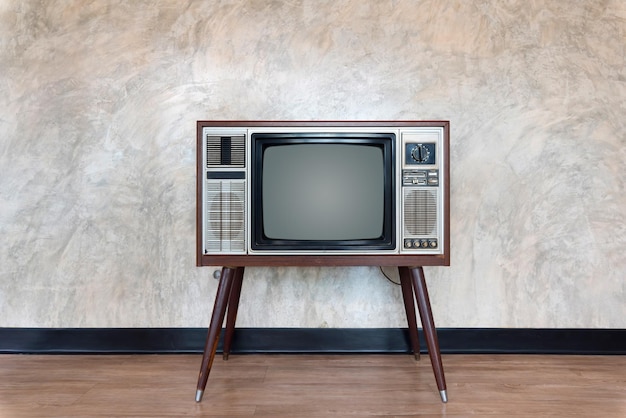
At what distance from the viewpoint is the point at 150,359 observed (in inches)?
71.0

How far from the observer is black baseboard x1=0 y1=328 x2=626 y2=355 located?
1.86 metres

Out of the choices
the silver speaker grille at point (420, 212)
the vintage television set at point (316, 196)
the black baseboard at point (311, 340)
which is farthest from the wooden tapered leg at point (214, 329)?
the silver speaker grille at point (420, 212)

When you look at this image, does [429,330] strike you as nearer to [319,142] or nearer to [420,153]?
[420,153]

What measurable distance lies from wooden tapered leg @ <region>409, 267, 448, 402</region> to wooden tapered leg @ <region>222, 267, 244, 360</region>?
645 millimetres

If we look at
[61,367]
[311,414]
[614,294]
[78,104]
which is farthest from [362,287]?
[78,104]

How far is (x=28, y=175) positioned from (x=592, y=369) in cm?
238

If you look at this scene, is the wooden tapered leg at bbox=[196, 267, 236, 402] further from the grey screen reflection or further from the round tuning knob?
the round tuning knob

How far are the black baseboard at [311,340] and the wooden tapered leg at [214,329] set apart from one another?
0.47 metres

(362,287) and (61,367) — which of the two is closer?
(61,367)

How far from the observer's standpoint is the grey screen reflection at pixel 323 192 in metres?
1.47

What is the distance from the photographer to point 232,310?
1706 millimetres

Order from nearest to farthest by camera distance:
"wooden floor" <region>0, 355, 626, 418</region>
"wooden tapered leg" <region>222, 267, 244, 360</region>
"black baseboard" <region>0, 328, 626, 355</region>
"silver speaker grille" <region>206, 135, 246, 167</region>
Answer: "wooden floor" <region>0, 355, 626, 418</region> → "silver speaker grille" <region>206, 135, 246, 167</region> → "wooden tapered leg" <region>222, 267, 244, 360</region> → "black baseboard" <region>0, 328, 626, 355</region>

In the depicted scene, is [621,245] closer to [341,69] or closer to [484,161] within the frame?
[484,161]

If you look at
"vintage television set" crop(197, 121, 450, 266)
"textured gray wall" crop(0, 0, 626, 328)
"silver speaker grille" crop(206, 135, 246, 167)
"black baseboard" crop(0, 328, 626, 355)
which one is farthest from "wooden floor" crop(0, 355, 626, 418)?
"silver speaker grille" crop(206, 135, 246, 167)
